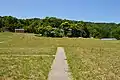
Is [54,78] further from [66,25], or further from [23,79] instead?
[66,25]

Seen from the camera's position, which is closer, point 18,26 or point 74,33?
point 74,33

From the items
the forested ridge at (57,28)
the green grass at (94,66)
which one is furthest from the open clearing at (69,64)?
the forested ridge at (57,28)

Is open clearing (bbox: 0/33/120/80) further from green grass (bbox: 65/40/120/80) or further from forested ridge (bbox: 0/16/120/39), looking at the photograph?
forested ridge (bbox: 0/16/120/39)

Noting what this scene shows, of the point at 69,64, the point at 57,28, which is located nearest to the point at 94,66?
the point at 69,64

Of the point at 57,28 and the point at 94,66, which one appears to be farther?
the point at 57,28

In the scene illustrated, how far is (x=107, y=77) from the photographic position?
43.0 ft

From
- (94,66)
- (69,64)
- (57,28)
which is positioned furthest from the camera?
(57,28)

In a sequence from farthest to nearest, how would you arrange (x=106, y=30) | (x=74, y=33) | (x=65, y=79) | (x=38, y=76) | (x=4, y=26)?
(x=106, y=30)
(x=4, y=26)
(x=74, y=33)
(x=38, y=76)
(x=65, y=79)

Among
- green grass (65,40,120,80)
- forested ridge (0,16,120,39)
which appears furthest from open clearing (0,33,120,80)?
forested ridge (0,16,120,39)

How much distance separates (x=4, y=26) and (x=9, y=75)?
133938mm

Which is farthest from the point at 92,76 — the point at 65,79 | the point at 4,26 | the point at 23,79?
the point at 4,26

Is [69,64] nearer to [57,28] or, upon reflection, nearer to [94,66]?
[94,66]

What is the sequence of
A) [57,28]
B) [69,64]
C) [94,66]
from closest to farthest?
[94,66] < [69,64] < [57,28]

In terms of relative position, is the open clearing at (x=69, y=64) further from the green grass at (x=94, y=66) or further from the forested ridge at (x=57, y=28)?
the forested ridge at (x=57, y=28)
